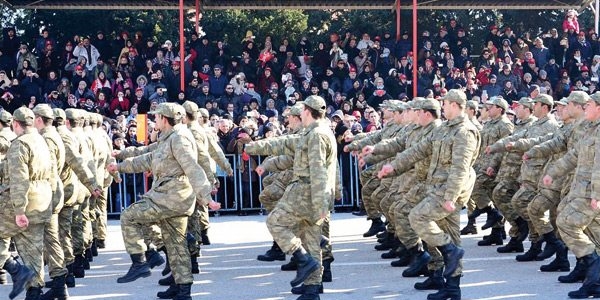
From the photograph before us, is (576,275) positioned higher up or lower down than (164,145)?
lower down

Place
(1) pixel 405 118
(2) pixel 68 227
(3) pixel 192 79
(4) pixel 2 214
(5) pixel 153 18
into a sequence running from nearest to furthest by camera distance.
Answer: (4) pixel 2 214 < (2) pixel 68 227 < (1) pixel 405 118 < (3) pixel 192 79 < (5) pixel 153 18

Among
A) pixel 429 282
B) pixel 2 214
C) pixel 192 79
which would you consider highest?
pixel 192 79

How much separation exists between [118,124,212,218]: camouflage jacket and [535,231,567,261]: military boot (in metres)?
4.29

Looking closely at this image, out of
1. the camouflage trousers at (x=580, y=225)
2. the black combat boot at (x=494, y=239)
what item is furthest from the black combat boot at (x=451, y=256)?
the black combat boot at (x=494, y=239)

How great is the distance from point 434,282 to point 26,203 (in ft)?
13.0

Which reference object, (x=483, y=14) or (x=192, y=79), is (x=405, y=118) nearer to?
(x=192, y=79)

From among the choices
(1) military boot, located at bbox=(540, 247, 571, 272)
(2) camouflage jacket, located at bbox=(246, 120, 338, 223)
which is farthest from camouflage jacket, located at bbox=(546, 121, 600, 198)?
(2) camouflage jacket, located at bbox=(246, 120, 338, 223)

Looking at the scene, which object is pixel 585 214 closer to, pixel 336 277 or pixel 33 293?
pixel 336 277

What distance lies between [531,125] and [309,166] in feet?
14.1

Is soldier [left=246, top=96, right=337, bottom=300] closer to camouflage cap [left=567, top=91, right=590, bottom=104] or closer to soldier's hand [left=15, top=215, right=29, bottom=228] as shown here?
soldier's hand [left=15, top=215, right=29, bottom=228]

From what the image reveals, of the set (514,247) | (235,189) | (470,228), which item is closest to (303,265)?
(514,247)

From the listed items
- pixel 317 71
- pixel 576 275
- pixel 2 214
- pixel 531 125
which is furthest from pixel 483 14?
pixel 2 214

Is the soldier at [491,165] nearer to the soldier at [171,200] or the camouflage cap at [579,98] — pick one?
the camouflage cap at [579,98]

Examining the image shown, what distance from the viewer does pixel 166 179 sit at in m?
10.2
